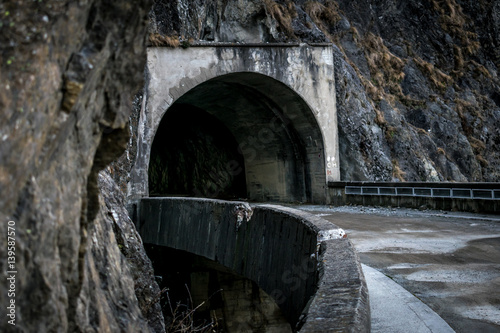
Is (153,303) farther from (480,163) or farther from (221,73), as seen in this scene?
(480,163)

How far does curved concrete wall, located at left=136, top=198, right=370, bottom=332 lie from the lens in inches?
103

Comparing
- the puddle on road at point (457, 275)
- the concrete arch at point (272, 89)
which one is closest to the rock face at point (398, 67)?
the concrete arch at point (272, 89)

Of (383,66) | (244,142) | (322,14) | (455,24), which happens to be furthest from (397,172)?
(455,24)

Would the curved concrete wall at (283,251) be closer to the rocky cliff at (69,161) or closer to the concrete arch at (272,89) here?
the rocky cliff at (69,161)

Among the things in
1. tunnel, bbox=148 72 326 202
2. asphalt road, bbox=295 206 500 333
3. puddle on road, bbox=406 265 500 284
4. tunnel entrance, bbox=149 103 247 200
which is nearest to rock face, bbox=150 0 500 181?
tunnel, bbox=148 72 326 202


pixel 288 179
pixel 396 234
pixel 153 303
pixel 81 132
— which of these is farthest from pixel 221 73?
pixel 81 132

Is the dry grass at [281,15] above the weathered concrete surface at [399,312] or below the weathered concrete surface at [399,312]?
above

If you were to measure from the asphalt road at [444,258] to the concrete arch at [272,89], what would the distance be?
6374 mm

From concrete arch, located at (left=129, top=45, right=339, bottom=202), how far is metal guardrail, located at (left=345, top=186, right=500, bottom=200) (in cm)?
251

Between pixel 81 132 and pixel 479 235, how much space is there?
729 centimetres

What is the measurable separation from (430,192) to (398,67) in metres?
15.8

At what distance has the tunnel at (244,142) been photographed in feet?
55.7

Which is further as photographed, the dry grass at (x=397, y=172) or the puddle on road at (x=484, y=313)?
the dry grass at (x=397, y=172)

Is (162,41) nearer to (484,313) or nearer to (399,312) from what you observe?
(399,312)
